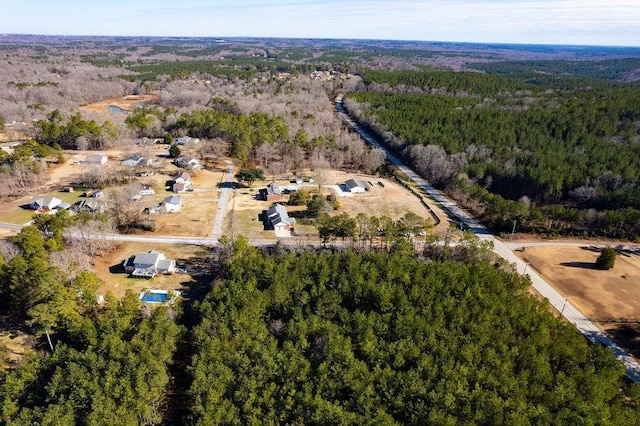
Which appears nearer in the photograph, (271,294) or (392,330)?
(392,330)

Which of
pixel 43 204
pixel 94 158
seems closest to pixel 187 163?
pixel 94 158

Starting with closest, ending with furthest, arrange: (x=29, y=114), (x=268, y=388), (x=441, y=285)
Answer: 1. (x=268, y=388)
2. (x=441, y=285)
3. (x=29, y=114)

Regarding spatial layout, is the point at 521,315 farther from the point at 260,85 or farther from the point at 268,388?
the point at 260,85

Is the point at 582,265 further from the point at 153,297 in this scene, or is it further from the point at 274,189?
the point at 153,297

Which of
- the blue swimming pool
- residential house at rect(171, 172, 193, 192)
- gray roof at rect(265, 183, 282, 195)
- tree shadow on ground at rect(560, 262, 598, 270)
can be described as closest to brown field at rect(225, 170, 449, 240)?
gray roof at rect(265, 183, 282, 195)

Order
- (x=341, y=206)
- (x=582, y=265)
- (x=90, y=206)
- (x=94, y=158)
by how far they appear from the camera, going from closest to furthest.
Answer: (x=582, y=265) → (x=90, y=206) → (x=341, y=206) → (x=94, y=158)

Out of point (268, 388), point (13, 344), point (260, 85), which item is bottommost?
point (13, 344)

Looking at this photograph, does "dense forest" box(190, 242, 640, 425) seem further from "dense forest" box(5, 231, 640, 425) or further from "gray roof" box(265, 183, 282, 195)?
"gray roof" box(265, 183, 282, 195)

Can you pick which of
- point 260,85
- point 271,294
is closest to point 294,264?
point 271,294
